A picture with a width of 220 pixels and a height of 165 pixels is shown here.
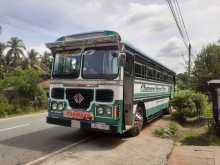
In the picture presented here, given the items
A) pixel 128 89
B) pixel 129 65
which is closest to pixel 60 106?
pixel 128 89

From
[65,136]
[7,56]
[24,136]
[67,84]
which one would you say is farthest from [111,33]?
[7,56]

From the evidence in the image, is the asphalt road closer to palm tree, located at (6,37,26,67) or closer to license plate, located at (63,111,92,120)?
license plate, located at (63,111,92,120)

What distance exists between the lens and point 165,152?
25.0 feet

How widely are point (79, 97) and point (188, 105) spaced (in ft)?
23.9

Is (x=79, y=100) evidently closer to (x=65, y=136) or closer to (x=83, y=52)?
(x=83, y=52)

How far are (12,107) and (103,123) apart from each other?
14070 mm

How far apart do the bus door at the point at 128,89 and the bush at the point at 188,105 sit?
18.7ft

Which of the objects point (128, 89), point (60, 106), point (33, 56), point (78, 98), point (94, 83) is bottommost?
point (60, 106)

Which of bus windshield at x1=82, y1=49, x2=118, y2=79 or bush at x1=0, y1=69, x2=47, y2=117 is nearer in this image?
bus windshield at x1=82, y1=49, x2=118, y2=79

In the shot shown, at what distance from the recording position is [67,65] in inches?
336

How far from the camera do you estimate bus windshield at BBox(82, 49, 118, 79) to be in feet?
25.8

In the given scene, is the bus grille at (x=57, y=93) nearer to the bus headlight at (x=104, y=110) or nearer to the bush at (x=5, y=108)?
the bus headlight at (x=104, y=110)

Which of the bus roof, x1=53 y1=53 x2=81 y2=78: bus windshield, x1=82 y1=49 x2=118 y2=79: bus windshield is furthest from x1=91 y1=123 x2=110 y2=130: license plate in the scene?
the bus roof

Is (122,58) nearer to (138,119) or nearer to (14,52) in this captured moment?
(138,119)
